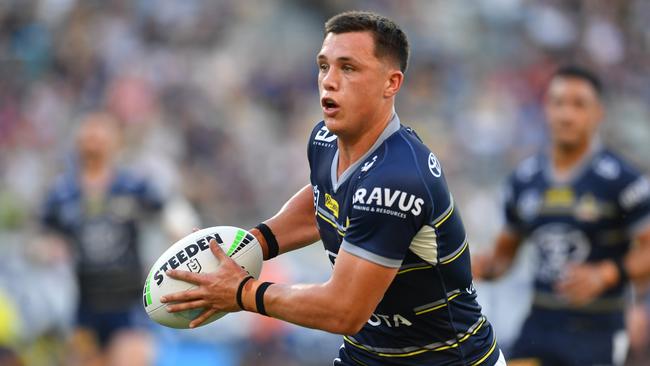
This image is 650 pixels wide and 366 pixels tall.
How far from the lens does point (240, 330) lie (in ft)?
37.7

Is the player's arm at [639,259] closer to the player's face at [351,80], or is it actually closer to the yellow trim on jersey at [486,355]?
the yellow trim on jersey at [486,355]

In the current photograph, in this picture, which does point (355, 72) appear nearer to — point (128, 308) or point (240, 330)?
point (128, 308)

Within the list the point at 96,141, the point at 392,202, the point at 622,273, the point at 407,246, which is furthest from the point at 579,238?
the point at 96,141

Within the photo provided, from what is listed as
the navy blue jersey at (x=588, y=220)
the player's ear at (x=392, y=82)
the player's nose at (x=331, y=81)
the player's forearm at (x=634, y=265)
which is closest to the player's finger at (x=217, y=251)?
the player's nose at (x=331, y=81)

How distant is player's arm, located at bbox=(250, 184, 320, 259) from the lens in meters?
5.84

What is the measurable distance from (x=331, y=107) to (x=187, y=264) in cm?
96

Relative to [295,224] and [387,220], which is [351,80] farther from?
[295,224]

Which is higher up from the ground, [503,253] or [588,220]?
[588,220]

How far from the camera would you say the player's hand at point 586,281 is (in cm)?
726

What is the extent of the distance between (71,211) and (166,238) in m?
0.92

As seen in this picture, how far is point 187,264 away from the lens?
5.21 m

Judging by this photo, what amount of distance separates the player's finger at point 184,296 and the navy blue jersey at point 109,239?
538 cm

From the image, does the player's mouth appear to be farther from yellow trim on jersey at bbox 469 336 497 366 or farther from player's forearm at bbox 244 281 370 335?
yellow trim on jersey at bbox 469 336 497 366

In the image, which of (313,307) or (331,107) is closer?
(313,307)
